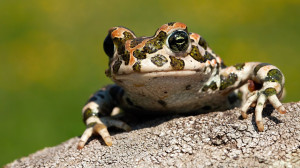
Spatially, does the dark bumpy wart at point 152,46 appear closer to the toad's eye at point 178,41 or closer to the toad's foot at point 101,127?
the toad's eye at point 178,41

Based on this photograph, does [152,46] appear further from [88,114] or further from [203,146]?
[88,114]

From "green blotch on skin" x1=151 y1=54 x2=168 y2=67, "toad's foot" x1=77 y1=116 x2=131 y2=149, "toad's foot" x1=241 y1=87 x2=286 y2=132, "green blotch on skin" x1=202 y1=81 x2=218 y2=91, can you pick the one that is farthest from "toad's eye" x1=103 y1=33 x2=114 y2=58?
"toad's foot" x1=241 y1=87 x2=286 y2=132

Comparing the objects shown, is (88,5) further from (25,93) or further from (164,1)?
(25,93)

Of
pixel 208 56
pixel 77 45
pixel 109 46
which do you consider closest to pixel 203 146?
pixel 208 56

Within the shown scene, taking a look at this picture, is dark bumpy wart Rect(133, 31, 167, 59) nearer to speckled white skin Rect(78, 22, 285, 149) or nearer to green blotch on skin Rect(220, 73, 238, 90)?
speckled white skin Rect(78, 22, 285, 149)

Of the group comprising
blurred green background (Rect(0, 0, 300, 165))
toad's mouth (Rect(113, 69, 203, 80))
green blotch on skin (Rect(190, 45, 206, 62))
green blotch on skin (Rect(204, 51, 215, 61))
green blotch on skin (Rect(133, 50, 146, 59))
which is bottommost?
blurred green background (Rect(0, 0, 300, 165))

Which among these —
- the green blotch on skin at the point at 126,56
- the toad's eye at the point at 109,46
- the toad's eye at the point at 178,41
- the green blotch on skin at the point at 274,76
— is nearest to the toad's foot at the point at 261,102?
the green blotch on skin at the point at 274,76
